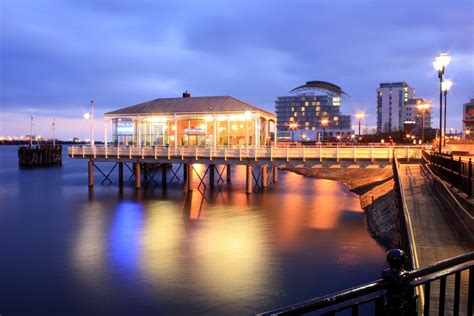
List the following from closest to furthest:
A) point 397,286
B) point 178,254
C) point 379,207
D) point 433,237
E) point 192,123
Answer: point 397,286 < point 433,237 < point 178,254 < point 379,207 < point 192,123

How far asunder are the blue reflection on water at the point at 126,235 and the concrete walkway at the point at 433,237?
12.8 meters

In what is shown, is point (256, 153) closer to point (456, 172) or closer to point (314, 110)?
point (456, 172)

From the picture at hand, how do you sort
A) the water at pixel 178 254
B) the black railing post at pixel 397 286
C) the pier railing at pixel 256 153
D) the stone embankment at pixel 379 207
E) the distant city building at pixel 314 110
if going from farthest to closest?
the distant city building at pixel 314 110 → the pier railing at pixel 256 153 → the stone embankment at pixel 379 207 → the water at pixel 178 254 → the black railing post at pixel 397 286

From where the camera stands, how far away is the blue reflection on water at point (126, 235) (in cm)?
2188

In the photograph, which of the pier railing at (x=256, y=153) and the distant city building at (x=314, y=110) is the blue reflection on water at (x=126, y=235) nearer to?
the pier railing at (x=256, y=153)

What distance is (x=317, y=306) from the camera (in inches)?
153

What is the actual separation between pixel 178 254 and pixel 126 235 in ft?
20.1

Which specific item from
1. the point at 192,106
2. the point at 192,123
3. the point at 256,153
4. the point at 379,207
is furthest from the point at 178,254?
the point at 192,106

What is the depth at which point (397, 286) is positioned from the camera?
4055 mm

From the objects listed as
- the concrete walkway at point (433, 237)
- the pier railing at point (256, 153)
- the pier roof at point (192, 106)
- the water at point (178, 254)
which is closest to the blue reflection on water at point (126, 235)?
the water at point (178, 254)

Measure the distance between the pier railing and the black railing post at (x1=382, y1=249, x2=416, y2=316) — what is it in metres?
34.9

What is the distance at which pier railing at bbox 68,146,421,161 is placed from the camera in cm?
3834

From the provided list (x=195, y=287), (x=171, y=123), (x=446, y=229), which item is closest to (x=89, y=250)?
(x=195, y=287)

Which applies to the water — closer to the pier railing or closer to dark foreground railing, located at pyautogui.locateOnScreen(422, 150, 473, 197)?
the pier railing
